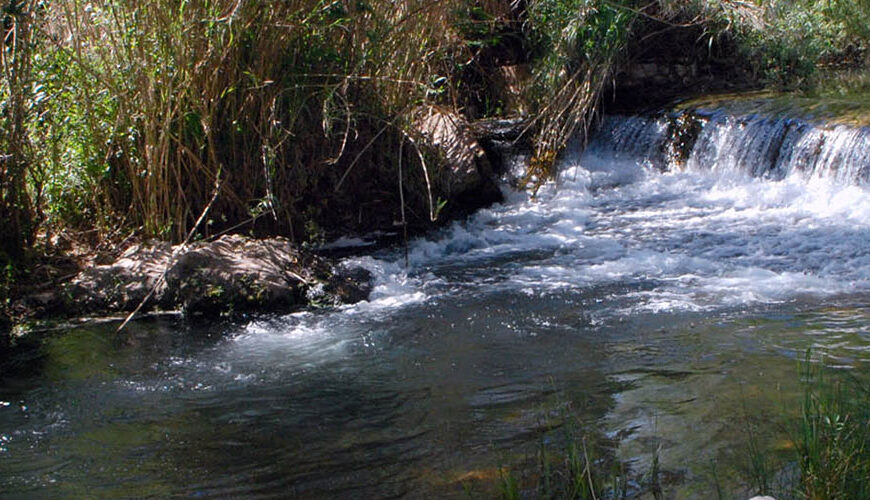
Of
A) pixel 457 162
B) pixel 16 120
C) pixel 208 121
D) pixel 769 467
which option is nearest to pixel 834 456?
pixel 769 467

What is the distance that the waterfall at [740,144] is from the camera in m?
8.29

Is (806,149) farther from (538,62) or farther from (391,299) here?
(391,299)

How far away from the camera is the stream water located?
11.6 ft

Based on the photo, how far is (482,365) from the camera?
4.79 meters

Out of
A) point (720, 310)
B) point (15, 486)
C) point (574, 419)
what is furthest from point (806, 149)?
point (15, 486)

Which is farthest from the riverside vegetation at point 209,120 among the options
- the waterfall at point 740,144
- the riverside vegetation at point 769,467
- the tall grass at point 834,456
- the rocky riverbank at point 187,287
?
the tall grass at point 834,456

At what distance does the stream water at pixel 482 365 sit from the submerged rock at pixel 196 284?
8.0 inches

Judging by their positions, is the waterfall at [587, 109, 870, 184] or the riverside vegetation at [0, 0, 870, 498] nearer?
the riverside vegetation at [0, 0, 870, 498]

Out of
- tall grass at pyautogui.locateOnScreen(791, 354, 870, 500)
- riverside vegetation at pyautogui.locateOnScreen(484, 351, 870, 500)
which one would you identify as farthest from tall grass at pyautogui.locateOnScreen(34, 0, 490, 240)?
tall grass at pyautogui.locateOnScreen(791, 354, 870, 500)

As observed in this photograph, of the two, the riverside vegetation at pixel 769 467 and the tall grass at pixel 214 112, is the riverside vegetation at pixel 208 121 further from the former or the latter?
the riverside vegetation at pixel 769 467

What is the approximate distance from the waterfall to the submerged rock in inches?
181

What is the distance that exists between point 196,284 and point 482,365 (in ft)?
7.25

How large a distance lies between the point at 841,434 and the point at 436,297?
3.67 meters

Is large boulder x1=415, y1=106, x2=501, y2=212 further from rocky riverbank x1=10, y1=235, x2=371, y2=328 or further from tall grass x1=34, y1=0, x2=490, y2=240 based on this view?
rocky riverbank x1=10, y1=235, x2=371, y2=328
